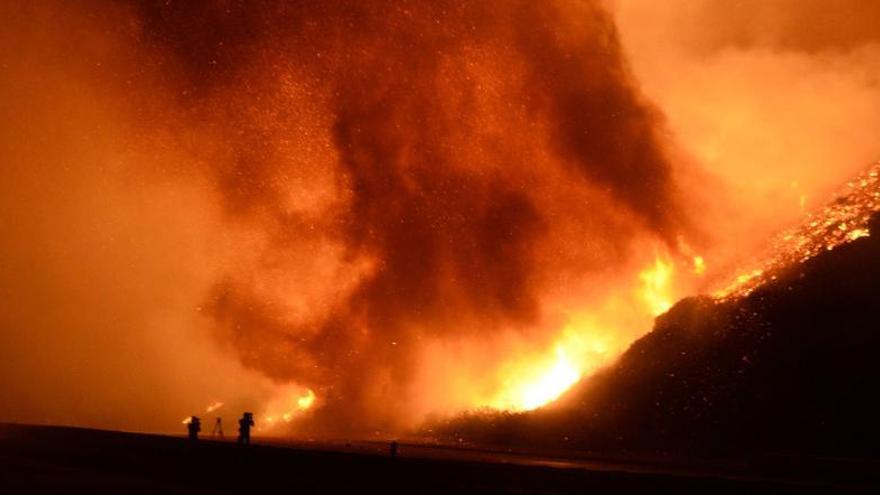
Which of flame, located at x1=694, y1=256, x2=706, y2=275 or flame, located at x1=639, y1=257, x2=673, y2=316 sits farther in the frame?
flame, located at x1=694, y1=256, x2=706, y2=275

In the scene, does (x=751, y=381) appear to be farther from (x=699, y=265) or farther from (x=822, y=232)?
(x=699, y=265)

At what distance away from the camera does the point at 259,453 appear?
22125mm

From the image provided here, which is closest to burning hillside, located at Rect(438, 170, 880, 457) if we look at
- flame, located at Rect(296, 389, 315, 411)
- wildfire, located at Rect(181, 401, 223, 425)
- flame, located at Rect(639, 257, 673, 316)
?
flame, located at Rect(639, 257, 673, 316)

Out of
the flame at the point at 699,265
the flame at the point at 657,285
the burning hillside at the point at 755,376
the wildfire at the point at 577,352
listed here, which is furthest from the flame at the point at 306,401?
the flame at the point at 699,265

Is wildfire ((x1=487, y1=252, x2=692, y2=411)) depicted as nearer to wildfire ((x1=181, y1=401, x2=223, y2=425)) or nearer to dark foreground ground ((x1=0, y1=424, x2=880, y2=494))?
dark foreground ground ((x1=0, y1=424, x2=880, y2=494))

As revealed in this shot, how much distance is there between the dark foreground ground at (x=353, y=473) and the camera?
18.2 m

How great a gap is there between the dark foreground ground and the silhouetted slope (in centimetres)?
396

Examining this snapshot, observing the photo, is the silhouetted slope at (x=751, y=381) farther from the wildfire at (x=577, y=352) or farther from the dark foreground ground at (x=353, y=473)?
the dark foreground ground at (x=353, y=473)

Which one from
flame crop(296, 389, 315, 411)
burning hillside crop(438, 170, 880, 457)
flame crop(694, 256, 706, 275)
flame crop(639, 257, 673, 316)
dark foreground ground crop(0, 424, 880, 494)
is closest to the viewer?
dark foreground ground crop(0, 424, 880, 494)

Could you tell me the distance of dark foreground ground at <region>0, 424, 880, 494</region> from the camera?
18156 millimetres

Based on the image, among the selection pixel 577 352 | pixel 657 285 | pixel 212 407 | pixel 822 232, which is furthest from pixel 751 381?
pixel 212 407

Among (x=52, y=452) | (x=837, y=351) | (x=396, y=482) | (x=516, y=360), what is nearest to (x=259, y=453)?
(x=396, y=482)

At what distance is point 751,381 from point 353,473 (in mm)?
20560

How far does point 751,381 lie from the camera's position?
3350cm
